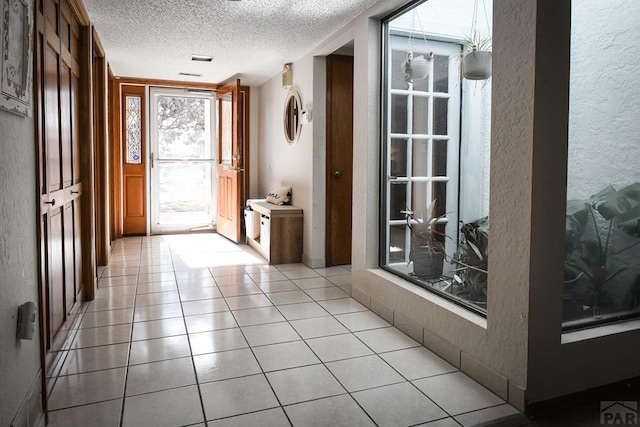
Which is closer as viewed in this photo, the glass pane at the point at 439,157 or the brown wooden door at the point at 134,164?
the glass pane at the point at 439,157

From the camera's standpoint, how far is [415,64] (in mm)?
3213

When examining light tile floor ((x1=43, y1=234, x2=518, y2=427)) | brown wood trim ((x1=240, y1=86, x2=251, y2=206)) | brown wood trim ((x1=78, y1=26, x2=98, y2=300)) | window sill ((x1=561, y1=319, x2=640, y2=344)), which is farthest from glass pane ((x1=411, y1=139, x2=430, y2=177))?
brown wood trim ((x1=240, y1=86, x2=251, y2=206))

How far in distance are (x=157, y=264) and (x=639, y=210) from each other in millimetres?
4286

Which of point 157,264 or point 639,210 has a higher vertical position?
point 639,210

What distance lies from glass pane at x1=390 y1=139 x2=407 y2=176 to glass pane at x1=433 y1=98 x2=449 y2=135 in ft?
1.16

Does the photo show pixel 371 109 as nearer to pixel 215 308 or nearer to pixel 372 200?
pixel 372 200

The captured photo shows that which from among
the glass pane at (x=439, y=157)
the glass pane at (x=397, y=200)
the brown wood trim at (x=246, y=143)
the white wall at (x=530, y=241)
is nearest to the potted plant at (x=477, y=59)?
the white wall at (x=530, y=241)

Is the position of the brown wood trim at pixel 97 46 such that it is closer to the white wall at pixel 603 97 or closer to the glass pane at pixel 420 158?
the glass pane at pixel 420 158

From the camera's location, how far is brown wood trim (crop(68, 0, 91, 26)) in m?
3.30

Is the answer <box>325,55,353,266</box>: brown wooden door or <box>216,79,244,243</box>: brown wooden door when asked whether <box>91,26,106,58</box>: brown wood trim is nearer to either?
<box>216,79,244,243</box>: brown wooden door

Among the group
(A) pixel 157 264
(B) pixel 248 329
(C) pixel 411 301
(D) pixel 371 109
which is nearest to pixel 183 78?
(A) pixel 157 264

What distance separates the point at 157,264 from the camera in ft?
16.7

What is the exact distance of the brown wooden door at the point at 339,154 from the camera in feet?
16.0

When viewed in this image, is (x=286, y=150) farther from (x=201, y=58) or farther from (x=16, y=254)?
(x=16, y=254)
